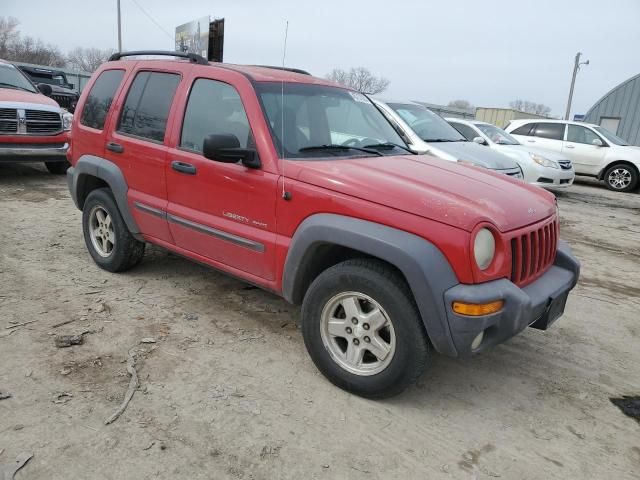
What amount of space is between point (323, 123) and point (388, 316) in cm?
158

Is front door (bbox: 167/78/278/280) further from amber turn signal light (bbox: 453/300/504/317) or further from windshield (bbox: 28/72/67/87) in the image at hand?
windshield (bbox: 28/72/67/87)

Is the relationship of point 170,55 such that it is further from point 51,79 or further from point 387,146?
point 51,79

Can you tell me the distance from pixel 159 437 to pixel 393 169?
1995mm

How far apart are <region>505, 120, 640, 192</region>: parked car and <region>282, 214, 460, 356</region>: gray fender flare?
38.3 feet

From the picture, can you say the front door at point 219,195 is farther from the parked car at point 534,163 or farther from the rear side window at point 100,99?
the parked car at point 534,163

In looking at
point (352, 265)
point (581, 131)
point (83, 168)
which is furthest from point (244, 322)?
point (581, 131)

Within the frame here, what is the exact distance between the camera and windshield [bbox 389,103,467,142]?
25.4ft

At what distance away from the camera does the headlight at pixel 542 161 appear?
33.1ft

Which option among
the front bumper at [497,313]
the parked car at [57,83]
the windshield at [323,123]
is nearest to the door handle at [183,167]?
the windshield at [323,123]

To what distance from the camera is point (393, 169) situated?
10.2 ft

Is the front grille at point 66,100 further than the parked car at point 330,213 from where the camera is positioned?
Yes

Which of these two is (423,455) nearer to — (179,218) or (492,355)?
(492,355)

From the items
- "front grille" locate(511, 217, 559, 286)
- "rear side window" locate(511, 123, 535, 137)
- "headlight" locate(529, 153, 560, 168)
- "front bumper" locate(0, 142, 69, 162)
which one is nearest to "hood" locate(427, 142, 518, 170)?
"headlight" locate(529, 153, 560, 168)

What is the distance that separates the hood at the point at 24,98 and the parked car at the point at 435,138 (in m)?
5.53
